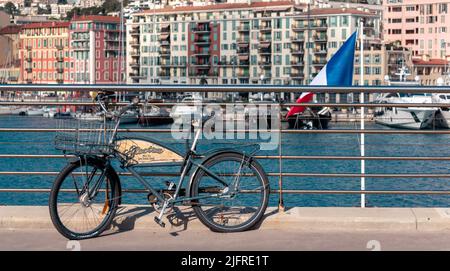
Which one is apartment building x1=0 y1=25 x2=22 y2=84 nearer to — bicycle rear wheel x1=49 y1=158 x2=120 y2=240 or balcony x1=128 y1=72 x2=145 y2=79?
balcony x1=128 y1=72 x2=145 y2=79

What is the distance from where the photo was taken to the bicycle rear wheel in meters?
6.55

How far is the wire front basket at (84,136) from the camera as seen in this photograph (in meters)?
6.52

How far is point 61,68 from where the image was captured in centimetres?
12369

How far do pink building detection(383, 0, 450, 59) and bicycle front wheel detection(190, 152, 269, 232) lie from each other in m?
121

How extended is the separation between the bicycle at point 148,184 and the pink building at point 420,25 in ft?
397

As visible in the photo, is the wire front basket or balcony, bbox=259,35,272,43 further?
balcony, bbox=259,35,272,43

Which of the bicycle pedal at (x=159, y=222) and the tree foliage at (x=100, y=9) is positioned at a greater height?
the tree foliage at (x=100, y=9)

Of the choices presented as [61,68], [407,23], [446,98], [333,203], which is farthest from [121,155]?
[407,23]

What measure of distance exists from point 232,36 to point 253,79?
22.2 feet

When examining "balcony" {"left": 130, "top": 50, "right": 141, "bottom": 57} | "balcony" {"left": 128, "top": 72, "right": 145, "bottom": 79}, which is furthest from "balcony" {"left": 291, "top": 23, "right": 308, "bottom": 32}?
→ "balcony" {"left": 130, "top": 50, "right": 141, "bottom": 57}

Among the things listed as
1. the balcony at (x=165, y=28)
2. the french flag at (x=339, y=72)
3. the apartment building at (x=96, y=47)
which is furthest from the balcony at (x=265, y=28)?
the french flag at (x=339, y=72)

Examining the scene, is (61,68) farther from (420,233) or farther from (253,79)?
(420,233)

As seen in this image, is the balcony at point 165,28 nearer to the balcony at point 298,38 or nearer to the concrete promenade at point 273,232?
the balcony at point 298,38

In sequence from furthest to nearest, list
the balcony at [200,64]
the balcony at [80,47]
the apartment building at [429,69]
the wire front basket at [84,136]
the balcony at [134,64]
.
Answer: the balcony at [80,47] → the balcony at [134,64] → the apartment building at [429,69] → the balcony at [200,64] → the wire front basket at [84,136]
